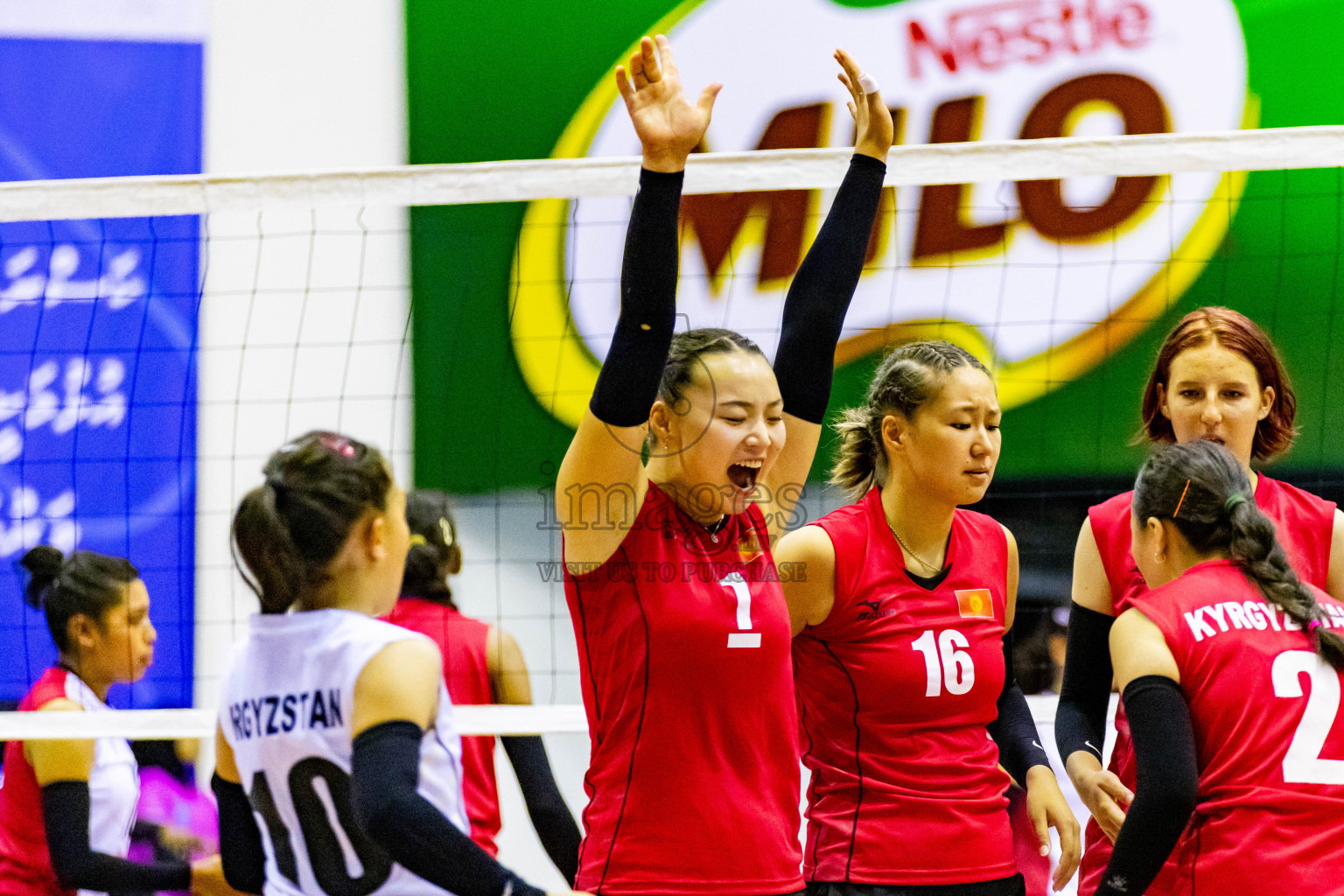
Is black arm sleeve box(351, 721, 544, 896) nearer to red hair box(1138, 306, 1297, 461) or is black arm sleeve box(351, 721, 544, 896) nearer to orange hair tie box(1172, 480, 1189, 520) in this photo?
orange hair tie box(1172, 480, 1189, 520)

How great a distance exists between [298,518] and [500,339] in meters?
3.67

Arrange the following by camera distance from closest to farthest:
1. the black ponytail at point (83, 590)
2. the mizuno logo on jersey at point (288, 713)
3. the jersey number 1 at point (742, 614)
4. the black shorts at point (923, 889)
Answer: the mizuno logo on jersey at point (288, 713)
the jersey number 1 at point (742, 614)
the black shorts at point (923, 889)
the black ponytail at point (83, 590)

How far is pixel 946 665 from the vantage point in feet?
7.38

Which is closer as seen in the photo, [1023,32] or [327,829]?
[327,829]

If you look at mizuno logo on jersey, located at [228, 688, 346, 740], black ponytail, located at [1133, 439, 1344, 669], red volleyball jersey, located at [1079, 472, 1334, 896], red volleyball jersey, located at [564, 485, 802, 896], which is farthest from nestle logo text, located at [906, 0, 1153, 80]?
mizuno logo on jersey, located at [228, 688, 346, 740]

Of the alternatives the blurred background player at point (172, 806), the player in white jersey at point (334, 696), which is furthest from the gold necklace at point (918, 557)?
the blurred background player at point (172, 806)

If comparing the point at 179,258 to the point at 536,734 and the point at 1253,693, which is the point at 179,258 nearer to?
the point at 536,734

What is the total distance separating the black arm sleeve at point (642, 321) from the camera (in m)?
1.79

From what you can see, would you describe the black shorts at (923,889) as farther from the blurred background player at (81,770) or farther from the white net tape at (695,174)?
the white net tape at (695,174)

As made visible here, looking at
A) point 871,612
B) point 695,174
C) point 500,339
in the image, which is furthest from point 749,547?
point 500,339

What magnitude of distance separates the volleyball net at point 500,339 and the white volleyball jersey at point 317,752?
10.4 feet

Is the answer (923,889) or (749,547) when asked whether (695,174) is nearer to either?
(749,547)

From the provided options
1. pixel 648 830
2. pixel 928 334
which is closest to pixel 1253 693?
pixel 648 830

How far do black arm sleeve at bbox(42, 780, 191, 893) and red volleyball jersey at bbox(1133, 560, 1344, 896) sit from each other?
215 cm
